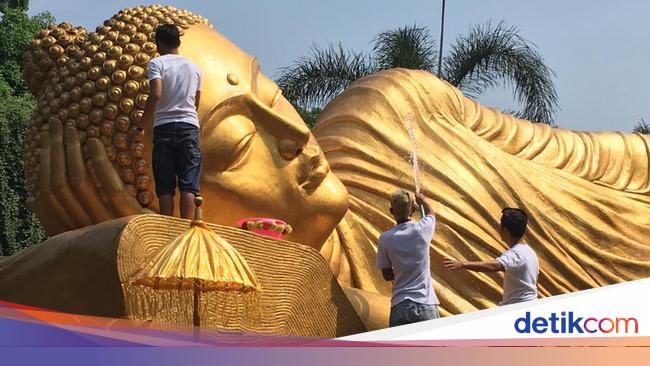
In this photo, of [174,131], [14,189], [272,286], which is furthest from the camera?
[14,189]

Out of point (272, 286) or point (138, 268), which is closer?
point (138, 268)

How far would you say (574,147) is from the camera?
21.6 feet

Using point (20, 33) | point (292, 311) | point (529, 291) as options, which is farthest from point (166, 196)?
point (20, 33)

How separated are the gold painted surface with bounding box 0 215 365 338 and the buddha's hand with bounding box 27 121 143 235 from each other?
0.45 m

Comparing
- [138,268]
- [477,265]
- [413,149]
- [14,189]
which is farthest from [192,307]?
[14,189]

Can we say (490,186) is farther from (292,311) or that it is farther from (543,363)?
(543,363)

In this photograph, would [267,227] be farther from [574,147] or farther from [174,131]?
[574,147]

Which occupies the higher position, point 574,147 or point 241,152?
point 574,147

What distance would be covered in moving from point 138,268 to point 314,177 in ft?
4.96

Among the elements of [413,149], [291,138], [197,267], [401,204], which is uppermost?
[413,149]

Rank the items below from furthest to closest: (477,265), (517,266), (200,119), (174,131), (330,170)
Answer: (330,170) → (517,266) → (477,265) → (200,119) → (174,131)

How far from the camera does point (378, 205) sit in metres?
5.61

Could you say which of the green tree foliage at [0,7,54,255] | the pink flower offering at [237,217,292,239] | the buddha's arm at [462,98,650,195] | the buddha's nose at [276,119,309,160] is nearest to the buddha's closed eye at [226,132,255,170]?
the buddha's nose at [276,119,309,160]

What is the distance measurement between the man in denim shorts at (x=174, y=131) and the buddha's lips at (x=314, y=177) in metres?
0.69
